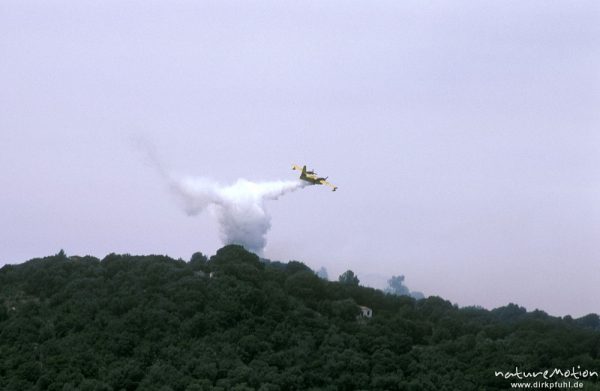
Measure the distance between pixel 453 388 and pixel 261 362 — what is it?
52.8 ft

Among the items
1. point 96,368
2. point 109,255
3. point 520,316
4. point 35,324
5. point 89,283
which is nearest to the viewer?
point 96,368

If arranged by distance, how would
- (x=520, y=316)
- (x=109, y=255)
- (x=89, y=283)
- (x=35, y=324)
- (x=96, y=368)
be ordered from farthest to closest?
(x=520, y=316) < (x=109, y=255) < (x=89, y=283) < (x=35, y=324) < (x=96, y=368)

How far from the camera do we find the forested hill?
3625 inches

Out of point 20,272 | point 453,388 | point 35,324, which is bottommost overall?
point 453,388

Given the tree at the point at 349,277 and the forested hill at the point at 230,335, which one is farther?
the tree at the point at 349,277

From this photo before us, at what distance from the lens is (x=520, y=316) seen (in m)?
135

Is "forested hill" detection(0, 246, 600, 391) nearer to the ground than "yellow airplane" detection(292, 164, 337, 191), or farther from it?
nearer to the ground

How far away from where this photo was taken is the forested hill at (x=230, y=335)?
9206 centimetres

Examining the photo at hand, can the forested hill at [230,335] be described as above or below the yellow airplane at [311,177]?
below

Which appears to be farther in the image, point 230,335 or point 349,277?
point 349,277

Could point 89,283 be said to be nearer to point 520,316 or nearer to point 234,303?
point 234,303

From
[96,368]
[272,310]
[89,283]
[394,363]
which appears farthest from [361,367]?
[89,283]

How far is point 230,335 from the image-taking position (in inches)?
3910

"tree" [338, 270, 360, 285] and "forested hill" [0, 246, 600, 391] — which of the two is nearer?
"forested hill" [0, 246, 600, 391]
